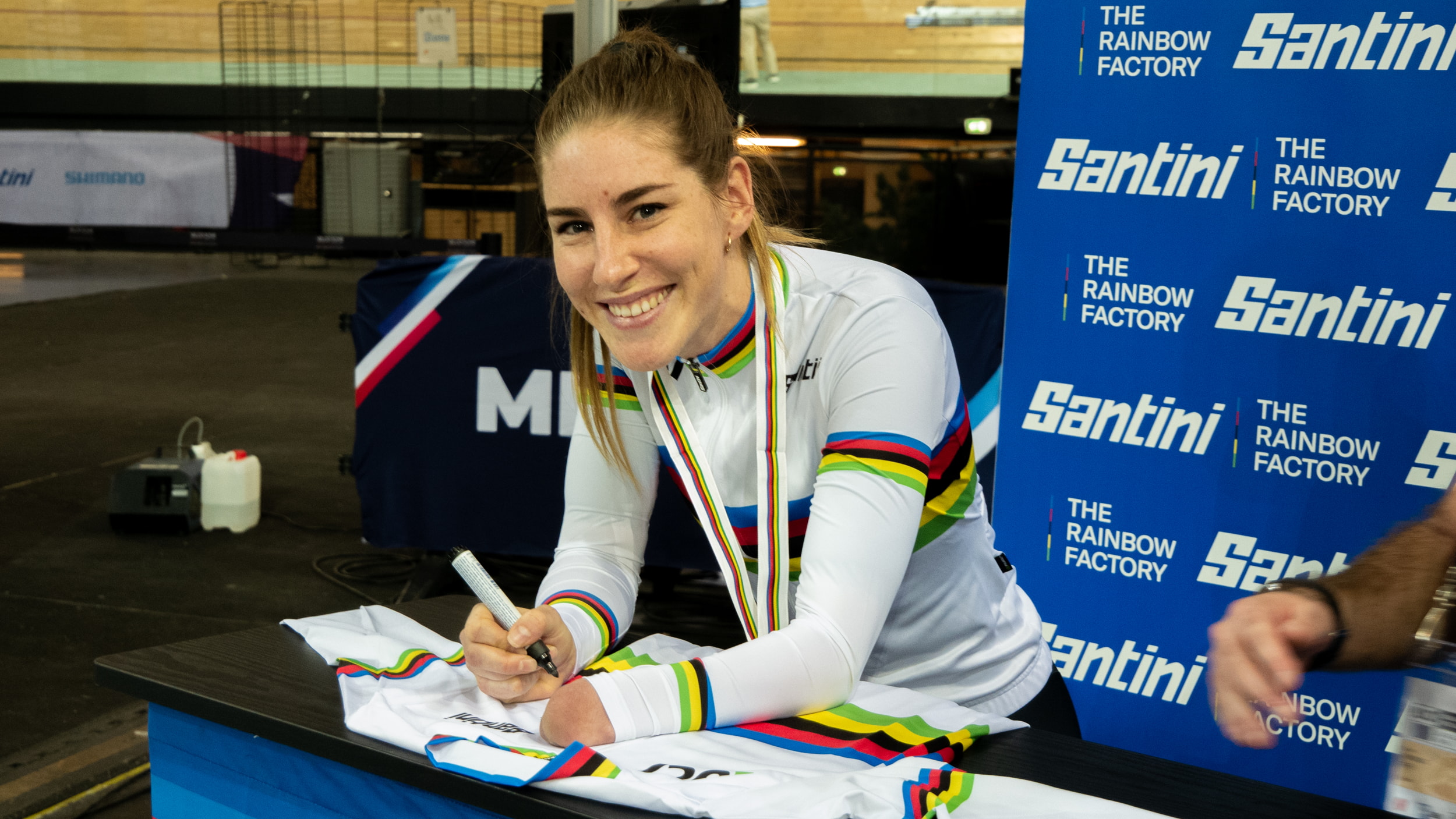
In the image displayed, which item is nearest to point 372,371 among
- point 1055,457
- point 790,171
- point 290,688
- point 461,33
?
point 1055,457

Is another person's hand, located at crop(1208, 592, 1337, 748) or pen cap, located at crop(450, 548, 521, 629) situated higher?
another person's hand, located at crop(1208, 592, 1337, 748)

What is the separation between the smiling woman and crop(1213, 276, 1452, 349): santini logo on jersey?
108 cm

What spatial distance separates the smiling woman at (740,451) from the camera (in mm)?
1169

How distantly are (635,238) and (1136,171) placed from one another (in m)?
1.52

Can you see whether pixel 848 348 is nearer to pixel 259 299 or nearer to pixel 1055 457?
pixel 1055 457

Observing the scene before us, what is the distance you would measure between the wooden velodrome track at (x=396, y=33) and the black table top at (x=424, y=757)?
432 inches

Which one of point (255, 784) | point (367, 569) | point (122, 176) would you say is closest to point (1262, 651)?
point (255, 784)

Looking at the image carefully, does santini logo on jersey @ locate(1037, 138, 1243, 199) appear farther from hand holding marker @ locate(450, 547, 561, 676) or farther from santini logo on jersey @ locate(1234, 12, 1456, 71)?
hand holding marker @ locate(450, 547, 561, 676)

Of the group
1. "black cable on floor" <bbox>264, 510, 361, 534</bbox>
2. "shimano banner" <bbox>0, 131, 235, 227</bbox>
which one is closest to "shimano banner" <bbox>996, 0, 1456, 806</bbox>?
"black cable on floor" <bbox>264, 510, 361, 534</bbox>

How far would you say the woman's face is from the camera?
48.0 inches

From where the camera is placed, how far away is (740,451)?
1.36 m

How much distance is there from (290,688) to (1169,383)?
5.88 feet

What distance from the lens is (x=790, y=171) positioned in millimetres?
12305

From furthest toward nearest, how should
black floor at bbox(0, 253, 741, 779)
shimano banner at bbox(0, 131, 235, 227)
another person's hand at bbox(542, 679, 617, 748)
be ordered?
shimano banner at bbox(0, 131, 235, 227), black floor at bbox(0, 253, 741, 779), another person's hand at bbox(542, 679, 617, 748)
